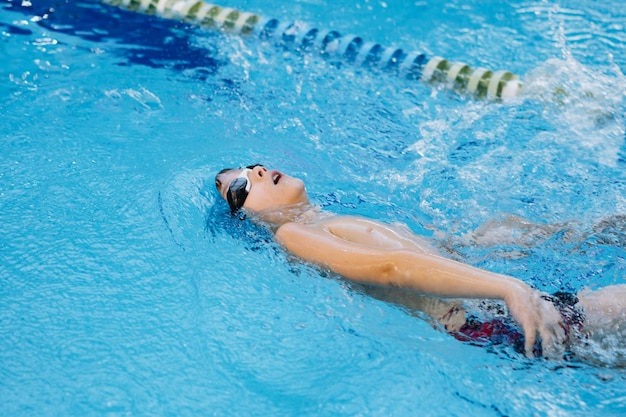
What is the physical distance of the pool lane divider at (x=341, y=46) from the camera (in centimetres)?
430

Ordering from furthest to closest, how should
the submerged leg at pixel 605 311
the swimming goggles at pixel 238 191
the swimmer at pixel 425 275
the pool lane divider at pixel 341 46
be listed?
the pool lane divider at pixel 341 46 → the swimming goggles at pixel 238 191 → the submerged leg at pixel 605 311 → the swimmer at pixel 425 275

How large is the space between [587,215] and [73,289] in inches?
88.9

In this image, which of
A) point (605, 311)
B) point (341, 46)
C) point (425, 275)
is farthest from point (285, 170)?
point (605, 311)

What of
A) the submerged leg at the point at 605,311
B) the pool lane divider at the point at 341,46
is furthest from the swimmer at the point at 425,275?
the pool lane divider at the point at 341,46

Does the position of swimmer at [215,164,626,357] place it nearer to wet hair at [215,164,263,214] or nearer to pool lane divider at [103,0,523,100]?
wet hair at [215,164,263,214]

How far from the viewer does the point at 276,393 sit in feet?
7.45

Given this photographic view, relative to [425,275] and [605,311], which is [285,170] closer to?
[425,275]

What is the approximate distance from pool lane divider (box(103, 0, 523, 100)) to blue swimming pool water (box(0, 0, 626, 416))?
129 mm

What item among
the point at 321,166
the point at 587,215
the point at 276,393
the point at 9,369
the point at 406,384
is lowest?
the point at 9,369

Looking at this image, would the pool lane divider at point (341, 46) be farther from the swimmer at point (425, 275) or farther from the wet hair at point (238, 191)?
the wet hair at point (238, 191)

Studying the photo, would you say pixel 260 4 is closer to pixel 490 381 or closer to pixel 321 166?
pixel 321 166

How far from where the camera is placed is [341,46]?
4.77 m

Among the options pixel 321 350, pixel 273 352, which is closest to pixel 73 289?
pixel 273 352

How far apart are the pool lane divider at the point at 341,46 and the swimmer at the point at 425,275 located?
6.46 ft
